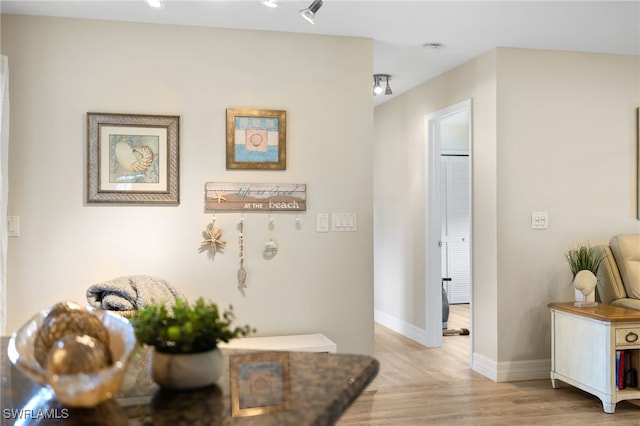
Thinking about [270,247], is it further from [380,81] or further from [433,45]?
[380,81]

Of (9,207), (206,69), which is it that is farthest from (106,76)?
(9,207)

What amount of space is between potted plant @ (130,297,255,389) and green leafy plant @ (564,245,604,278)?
359 cm

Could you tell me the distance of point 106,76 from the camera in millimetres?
3656

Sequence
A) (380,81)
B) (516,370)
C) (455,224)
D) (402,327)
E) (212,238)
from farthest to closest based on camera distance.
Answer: (455,224) → (402,327) → (380,81) → (516,370) → (212,238)

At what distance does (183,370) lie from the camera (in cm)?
117

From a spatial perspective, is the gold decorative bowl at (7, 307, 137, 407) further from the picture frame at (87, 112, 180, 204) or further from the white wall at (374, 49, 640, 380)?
the white wall at (374, 49, 640, 380)

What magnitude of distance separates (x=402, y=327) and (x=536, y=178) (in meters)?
2.21

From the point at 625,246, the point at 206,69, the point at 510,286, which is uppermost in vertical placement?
the point at 206,69

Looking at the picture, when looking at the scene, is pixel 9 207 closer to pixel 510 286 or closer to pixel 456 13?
pixel 456 13

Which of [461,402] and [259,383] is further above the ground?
[259,383]

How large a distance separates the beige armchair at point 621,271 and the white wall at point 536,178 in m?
0.23

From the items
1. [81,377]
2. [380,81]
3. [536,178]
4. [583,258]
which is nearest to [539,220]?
[536,178]

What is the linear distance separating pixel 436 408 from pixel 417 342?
1877mm

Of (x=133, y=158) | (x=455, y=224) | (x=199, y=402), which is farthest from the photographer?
(x=455, y=224)
